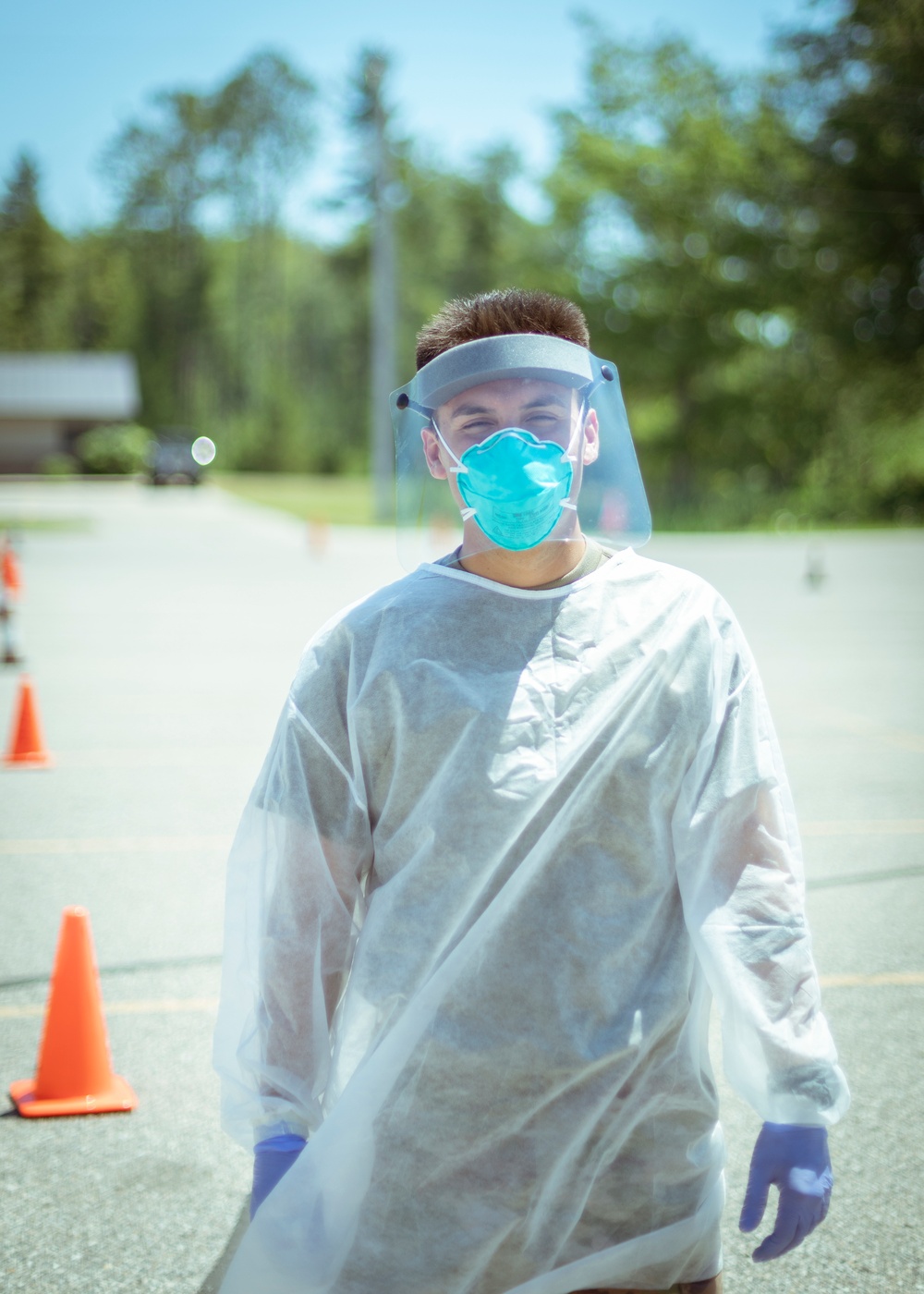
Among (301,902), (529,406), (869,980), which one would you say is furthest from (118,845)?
(529,406)

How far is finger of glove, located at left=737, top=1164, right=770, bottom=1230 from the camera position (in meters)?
1.86

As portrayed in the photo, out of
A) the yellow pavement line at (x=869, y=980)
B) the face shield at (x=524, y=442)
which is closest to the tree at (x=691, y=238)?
the yellow pavement line at (x=869, y=980)

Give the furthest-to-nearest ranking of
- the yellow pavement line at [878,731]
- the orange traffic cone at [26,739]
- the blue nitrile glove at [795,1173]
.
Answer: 1. the yellow pavement line at [878,731]
2. the orange traffic cone at [26,739]
3. the blue nitrile glove at [795,1173]

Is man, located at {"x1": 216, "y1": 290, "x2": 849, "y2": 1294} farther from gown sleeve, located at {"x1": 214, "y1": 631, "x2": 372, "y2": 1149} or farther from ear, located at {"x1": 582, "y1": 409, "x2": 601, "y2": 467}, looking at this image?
ear, located at {"x1": 582, "y1": 409, "x2": 601, "y2": 467}

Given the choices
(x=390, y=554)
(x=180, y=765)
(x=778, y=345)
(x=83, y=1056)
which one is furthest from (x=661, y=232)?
(x=83, y=1056)

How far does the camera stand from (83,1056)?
3764 millimetres

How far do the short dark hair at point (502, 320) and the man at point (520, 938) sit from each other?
0.08 meters

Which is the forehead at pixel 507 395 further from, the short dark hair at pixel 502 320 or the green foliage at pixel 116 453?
the green foliage at pixel 116 453

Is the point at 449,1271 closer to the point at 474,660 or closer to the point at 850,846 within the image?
the point at 474,660

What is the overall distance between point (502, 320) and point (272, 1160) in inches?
54.5

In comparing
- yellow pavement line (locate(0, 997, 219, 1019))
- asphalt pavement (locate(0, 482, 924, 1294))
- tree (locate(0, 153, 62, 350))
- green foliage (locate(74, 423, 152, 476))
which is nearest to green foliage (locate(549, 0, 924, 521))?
green foliage (locate(74, 423, 152, 476))

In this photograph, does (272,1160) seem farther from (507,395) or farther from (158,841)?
(158,841)

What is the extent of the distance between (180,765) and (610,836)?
6.60 metres

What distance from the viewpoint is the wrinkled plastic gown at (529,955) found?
6.02 ft
